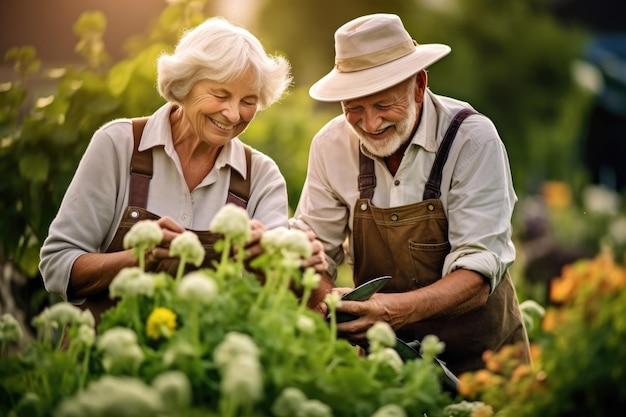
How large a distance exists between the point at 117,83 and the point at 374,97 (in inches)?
66.5

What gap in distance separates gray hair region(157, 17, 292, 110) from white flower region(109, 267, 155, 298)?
961 millimetres

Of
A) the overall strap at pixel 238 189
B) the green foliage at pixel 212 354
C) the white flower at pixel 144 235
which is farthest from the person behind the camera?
the overall strap at pixel 238 189

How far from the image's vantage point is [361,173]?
3619mm

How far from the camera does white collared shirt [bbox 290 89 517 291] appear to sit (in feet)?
11.3

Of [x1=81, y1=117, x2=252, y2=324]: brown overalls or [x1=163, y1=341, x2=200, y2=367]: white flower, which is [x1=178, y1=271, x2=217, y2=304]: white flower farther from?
[x1=81, y1=117, x2=252, y2=324]: brown overalls

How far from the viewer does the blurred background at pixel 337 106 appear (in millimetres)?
4605

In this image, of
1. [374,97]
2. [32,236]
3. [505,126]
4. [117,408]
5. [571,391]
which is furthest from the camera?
[505,126]

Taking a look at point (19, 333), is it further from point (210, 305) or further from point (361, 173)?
point (361, 173)

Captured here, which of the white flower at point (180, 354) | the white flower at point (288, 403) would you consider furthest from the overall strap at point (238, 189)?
the white flower at point (288, 403)

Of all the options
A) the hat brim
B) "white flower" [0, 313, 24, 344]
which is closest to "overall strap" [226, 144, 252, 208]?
the hat brim

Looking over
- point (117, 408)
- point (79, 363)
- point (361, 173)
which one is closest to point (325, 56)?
point (361, 173)

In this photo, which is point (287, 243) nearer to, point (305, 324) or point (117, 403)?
point (305, 324)

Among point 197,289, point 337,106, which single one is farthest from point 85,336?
point 337,106

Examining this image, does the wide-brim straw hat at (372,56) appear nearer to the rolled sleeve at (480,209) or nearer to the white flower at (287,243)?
the rolled sleeve at (480,209)
